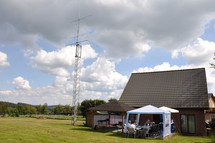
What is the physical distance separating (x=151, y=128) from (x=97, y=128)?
25.6ft

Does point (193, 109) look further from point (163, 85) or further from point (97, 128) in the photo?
point (97, 128)

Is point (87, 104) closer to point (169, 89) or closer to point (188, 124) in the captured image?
point (169, 89)

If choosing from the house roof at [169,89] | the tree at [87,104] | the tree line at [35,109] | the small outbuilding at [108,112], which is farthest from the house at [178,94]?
the tree line at [35,109]

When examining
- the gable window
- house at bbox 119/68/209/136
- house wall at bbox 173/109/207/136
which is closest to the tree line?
house at bbox 119/68/209/136

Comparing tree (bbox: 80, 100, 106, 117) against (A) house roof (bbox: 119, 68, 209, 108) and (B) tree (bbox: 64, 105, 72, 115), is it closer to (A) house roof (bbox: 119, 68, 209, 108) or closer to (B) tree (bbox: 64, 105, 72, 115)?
(B) tree (bbox: 64, 105, 72, 115)

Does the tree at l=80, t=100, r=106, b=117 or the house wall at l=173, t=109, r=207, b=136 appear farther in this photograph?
the tree at l=80, t=100, r=106, b=117

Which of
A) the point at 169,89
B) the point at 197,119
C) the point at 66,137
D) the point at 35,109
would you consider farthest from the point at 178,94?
the point at 35,109

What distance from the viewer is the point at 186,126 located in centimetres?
2194

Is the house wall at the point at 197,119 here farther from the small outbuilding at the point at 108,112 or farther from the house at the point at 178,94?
the small outbuilding at the point at 108,112

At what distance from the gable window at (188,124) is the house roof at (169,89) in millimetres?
1323

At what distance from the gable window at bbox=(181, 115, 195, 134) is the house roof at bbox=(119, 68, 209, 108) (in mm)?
1323

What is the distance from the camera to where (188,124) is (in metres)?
21.9

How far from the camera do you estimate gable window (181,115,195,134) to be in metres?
21.6

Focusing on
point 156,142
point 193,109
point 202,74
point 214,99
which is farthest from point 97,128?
point 214,99
